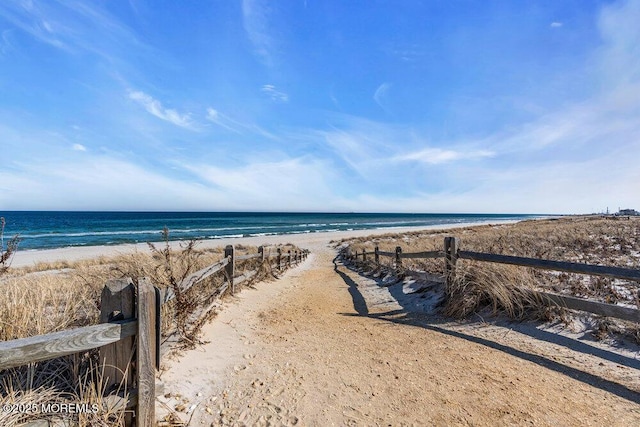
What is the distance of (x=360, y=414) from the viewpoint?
10.4 ft

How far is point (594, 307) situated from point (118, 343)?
5.85 m

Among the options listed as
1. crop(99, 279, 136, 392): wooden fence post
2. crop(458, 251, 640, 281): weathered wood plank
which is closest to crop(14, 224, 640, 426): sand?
crop(99, 279, 136, 392): wooden fence post

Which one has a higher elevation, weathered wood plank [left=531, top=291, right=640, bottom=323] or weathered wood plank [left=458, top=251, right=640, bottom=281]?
weathered wood plank [left=458, top=251, right=640, bottom=281]

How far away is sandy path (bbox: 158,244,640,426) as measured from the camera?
3.13 metres

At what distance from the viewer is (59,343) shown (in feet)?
6.87

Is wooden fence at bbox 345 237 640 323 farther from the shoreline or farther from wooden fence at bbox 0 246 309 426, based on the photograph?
the shoreline

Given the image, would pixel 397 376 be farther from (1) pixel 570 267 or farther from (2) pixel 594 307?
(1) pixel 570 267

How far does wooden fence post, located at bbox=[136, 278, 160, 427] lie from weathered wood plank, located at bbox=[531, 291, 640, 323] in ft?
18.2

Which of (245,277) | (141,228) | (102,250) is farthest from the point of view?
(141,228)

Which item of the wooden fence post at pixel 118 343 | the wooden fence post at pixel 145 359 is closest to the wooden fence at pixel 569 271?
the wooden fence post at pixel 145 359

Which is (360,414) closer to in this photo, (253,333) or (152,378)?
(152,378)

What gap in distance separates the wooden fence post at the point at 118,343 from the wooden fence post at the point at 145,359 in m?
0.08

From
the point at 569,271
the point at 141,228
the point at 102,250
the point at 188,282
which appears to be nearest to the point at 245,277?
the point at 188,282

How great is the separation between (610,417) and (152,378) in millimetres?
4170
